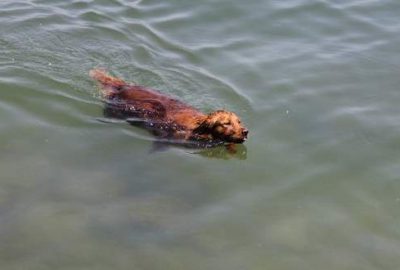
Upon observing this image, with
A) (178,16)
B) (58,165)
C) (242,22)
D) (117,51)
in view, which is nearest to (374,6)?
(242,22)

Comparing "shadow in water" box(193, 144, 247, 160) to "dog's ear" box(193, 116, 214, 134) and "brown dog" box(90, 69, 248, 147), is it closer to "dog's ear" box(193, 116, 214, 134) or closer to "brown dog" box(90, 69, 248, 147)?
"brown dog" box(90, 69, 248, 147)

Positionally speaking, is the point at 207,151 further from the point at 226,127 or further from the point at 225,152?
the point at 226,127

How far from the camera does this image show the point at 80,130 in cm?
803

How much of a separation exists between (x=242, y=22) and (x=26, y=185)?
593cm

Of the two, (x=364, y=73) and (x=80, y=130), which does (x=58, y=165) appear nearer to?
(x=80, y=130)

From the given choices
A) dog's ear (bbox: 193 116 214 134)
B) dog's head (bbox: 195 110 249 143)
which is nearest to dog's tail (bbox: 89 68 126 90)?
dog's ear (bbox: 193 116 214 134)

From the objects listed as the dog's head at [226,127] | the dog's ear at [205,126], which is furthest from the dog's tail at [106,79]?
the dog's head at [226,127]

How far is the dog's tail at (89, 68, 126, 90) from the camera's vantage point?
28.4 feet

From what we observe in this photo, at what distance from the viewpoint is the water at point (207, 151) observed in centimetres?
606

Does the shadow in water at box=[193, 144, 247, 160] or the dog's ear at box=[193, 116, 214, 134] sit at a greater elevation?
the dog's ear at box=[193, 116, 214, 134]

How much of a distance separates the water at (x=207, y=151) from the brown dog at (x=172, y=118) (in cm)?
20

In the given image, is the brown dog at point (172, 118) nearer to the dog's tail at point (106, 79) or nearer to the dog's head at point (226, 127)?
the dog's head at point (226, 127)

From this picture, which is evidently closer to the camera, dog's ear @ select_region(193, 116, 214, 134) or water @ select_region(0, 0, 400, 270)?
water @ select_region(0, 0, 400, 270)

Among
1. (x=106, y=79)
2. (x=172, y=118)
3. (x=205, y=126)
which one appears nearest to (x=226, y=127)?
(x=205, y=126)
